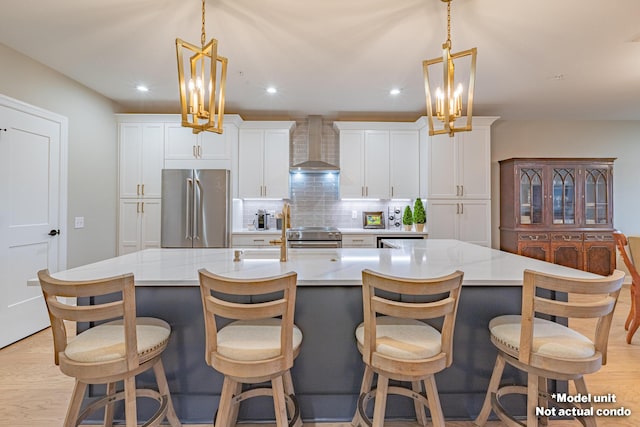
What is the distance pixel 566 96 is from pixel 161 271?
4.89m

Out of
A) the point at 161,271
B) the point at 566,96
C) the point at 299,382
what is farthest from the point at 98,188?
the point at 566,96

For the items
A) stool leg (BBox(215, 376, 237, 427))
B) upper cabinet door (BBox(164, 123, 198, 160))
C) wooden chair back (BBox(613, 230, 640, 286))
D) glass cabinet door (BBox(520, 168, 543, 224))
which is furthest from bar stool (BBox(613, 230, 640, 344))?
upper cabinet door (BBox(164, 123, 198, 160))

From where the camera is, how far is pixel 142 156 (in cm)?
426

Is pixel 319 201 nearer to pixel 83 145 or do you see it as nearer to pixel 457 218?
pixel 457 218

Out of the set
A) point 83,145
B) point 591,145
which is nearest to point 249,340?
point 83,145

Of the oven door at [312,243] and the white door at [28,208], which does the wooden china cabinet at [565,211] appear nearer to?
the oven door at [312,243]

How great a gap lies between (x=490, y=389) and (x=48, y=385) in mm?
2837

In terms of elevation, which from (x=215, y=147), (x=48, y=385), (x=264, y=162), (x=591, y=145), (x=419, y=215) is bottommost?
(x=48, y=385)

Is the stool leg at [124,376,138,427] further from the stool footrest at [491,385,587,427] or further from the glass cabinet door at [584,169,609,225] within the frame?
the glass cabinet door at [584,169,609,225]

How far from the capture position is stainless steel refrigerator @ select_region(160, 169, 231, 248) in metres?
4.04

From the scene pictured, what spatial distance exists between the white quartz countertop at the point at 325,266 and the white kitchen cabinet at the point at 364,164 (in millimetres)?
2153

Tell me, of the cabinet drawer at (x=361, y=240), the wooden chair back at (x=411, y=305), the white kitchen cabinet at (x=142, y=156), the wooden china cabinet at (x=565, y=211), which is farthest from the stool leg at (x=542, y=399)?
the white kitchen cabinet at (x=142, y=156)

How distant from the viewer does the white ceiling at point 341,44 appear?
2.24 meters

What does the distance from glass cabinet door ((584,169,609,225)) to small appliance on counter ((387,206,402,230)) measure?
2577mm
